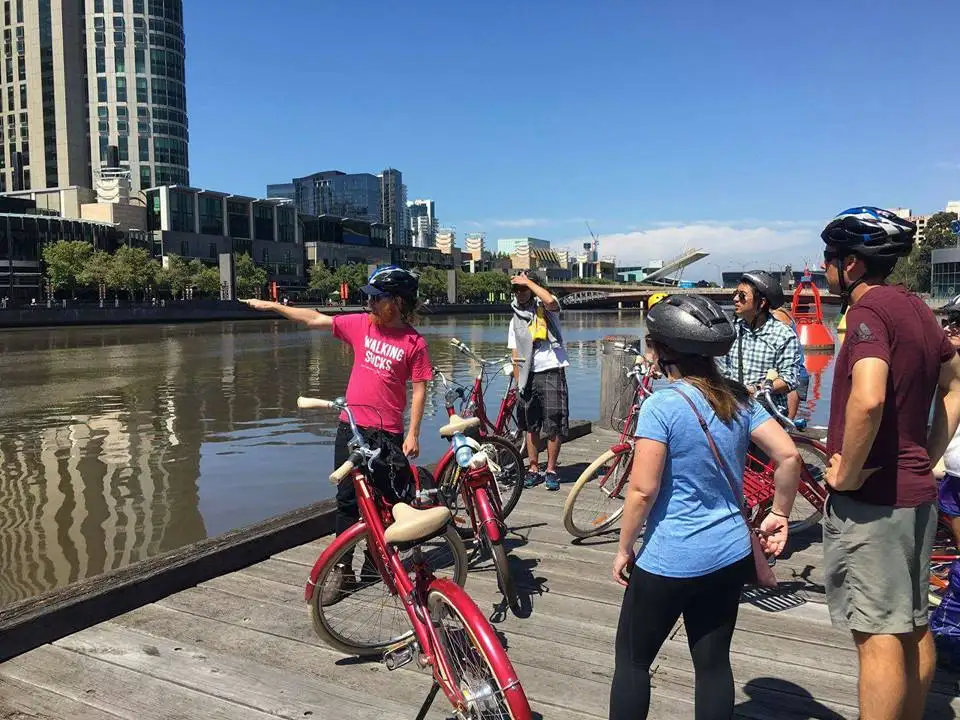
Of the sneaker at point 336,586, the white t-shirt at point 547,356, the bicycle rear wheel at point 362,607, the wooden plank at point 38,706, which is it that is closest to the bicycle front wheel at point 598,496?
the white t-shirt at point 547,356

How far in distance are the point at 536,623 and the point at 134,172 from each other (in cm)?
11601

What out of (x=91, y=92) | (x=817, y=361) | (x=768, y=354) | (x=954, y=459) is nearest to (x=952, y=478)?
(x=954, y=459)

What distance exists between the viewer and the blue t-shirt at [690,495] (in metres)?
2.16

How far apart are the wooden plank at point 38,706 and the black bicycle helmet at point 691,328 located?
2593 mm

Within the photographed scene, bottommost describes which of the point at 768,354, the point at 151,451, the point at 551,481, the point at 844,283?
the point at 151,451

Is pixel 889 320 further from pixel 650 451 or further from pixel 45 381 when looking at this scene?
pixel 45 381

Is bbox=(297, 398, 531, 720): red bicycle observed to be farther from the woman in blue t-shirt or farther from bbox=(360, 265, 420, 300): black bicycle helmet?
bbox=(360, 265, 420, 300): black bicycle helmet

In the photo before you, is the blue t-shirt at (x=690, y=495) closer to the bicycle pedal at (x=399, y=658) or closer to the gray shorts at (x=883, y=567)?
the gray shorts at (x=883, y=567)

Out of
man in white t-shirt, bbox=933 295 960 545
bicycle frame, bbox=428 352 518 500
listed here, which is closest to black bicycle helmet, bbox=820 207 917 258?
man in white t-shirt, bbox=933 295 960 545

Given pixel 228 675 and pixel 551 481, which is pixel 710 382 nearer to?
pixel 228 675

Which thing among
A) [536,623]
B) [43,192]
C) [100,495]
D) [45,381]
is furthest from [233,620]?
[43,192]

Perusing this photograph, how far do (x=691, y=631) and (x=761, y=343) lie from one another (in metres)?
2.88

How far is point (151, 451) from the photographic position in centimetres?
1168

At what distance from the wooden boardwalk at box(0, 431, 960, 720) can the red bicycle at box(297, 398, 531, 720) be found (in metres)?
0.21
